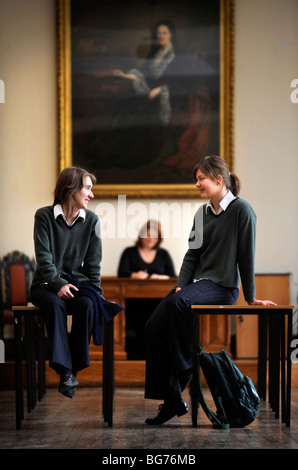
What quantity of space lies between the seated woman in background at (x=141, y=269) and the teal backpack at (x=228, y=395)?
1.83 m

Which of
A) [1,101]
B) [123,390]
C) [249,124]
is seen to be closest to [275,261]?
[249,124]

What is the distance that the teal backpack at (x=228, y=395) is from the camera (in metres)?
3.27

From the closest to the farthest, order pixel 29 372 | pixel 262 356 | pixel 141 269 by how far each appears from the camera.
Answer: pixel 29 372 < pixel 262 356 < pixel 141 269

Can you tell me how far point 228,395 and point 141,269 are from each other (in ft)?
7.87

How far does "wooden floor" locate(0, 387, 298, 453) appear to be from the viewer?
2875mm

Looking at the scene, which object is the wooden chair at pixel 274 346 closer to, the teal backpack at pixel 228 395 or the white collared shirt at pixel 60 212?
the teal backpack at pixel 228 395

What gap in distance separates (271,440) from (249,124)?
148 inches

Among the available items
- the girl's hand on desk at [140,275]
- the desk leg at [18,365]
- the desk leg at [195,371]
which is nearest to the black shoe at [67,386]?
the desk leg at [18,365]

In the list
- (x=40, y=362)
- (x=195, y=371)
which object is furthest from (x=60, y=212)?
(x=40, y=362)

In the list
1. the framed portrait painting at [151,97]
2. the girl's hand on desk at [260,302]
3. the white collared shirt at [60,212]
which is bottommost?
the girl's hand on desk at [260,302]

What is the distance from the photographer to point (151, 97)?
607cm

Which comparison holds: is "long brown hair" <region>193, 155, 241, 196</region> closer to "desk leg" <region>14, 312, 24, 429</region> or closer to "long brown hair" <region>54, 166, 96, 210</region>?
"long brown hair" <region>54, 166, 96, 210</region>

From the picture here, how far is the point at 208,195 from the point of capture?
3.54 m

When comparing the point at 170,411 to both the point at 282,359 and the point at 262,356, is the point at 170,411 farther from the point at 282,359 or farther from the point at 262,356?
the point at 262,356
